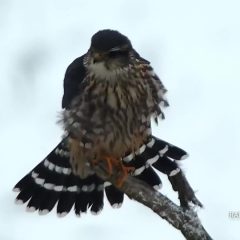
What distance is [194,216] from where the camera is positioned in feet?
9.86

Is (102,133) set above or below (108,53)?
below

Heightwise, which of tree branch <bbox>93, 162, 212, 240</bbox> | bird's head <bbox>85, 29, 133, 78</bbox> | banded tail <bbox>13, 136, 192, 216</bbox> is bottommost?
tree branch <bbox>93, 162, 212, 240</bbox>

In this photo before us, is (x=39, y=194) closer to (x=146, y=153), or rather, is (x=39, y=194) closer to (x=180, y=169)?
(x=146, y=153)

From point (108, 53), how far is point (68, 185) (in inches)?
38.2

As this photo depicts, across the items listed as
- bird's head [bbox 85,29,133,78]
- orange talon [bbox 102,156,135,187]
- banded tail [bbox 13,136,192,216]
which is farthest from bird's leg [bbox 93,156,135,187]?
bird's head [bbox 85,29,133,78]

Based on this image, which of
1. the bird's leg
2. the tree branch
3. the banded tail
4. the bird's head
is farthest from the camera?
the banded tail

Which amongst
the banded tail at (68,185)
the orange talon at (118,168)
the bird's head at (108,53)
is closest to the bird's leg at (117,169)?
the orange talon at (118,168)

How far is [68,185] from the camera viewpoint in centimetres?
443

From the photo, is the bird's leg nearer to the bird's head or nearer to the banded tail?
the banded tail

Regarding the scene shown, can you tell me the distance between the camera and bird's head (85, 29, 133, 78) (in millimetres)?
3904

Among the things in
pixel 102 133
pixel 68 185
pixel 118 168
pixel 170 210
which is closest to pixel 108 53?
pixel 102 133

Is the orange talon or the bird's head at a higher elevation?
the bird's head

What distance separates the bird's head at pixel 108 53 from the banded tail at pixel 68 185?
0.51 metres

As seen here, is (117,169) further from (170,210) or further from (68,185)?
(170,210)
